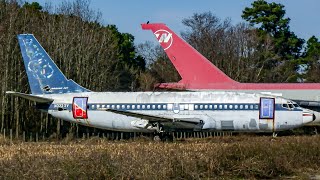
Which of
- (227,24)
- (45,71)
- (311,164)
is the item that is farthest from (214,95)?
(227,24)

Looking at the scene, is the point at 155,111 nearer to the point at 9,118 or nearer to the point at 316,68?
the point at 9,118

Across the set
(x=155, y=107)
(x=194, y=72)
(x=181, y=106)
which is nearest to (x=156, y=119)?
(x=155, y=107)

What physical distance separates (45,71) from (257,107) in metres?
12.4

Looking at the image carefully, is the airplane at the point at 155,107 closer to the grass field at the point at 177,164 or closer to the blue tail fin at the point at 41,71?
the blue tail fin at the point at 41,71

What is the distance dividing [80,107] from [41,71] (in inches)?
143

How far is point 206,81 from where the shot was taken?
131 feet

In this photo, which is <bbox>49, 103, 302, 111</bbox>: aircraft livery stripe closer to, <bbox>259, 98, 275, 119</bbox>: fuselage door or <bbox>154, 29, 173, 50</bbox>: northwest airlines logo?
<bbox>259, 98, 275, 119</bbox>: fuselage door

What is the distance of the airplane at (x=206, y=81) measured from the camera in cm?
3750

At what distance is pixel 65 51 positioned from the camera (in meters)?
45.3

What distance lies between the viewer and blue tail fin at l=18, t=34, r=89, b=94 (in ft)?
111

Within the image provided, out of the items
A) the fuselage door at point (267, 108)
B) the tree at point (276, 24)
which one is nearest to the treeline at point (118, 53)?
the tree at point (276, 24)

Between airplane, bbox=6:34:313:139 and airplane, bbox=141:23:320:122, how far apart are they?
15.0 feet

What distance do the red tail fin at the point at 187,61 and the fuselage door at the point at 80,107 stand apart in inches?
375

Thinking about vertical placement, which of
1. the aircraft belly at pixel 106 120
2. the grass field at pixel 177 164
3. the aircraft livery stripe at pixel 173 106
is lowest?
the aircraft belly at pixel 106 120
